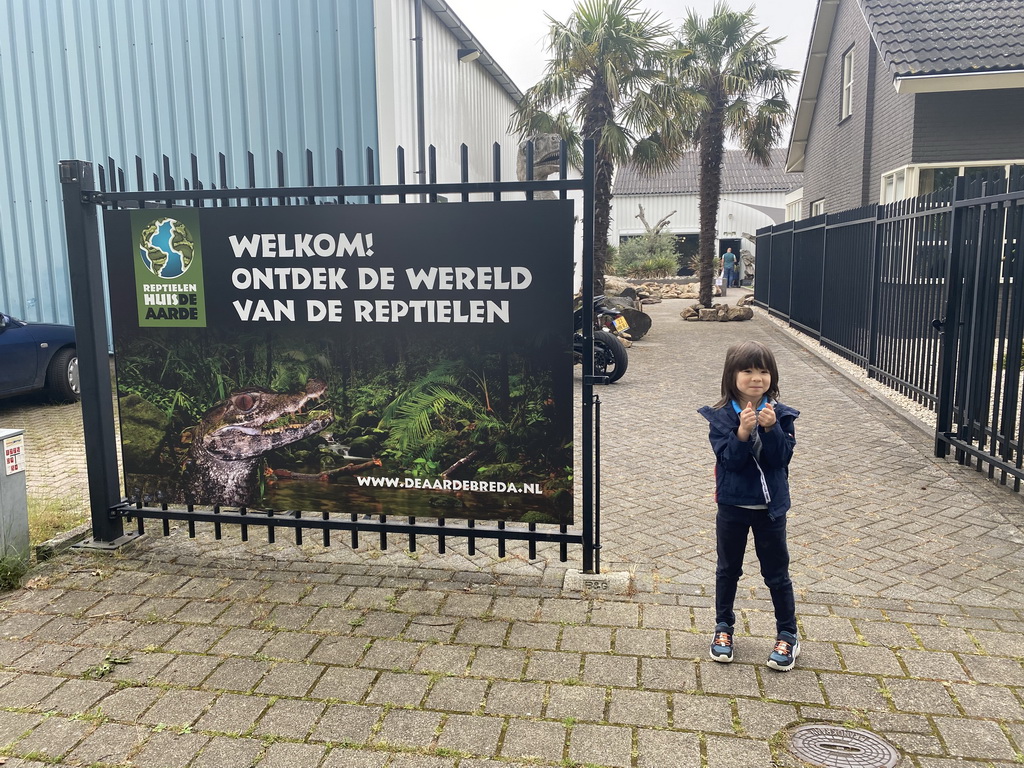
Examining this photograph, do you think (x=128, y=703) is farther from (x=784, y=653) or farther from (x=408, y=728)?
(x=784, y=653)

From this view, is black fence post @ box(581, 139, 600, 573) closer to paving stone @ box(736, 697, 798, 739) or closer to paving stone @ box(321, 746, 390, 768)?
paving stone @ box(736, 697, 798, 739)

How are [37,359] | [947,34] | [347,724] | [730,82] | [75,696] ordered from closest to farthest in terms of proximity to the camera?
[347,724] < [75,696] < [37,359] < [947,34] < [730,82]

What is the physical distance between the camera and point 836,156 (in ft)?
65.2

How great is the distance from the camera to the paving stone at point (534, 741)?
9.59ft

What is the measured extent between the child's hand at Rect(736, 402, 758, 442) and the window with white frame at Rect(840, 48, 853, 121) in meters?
17.7

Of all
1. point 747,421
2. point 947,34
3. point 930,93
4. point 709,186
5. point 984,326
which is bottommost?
point 747,421

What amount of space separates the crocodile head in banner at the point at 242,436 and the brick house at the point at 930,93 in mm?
12869

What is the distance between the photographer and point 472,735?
3.06 metres

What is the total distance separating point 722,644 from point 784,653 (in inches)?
9.9

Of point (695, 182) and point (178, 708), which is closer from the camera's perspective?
point (178, 708)

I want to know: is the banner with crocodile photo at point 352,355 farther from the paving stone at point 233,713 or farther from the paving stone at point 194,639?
the paving stone at point 233,713

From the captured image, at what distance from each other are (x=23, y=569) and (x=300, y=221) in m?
2.44

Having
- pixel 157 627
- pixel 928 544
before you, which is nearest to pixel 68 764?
pixel 157 627

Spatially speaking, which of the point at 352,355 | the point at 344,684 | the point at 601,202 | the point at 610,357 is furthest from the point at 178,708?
the point at 601,202
